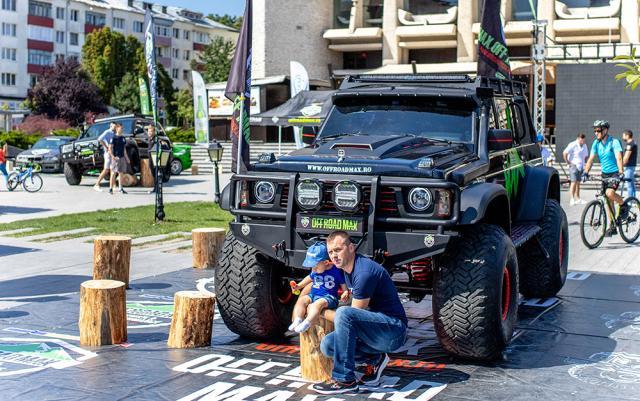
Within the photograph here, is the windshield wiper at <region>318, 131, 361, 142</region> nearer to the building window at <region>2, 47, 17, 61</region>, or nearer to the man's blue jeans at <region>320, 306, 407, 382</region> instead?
the man's blue jeans at <region>320, 306, 407, 382</region>

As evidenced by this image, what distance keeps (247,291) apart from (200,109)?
3898cm

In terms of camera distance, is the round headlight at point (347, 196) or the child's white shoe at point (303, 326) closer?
the child's white shoe at point (303, 326)

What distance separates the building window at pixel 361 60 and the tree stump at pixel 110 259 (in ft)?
161

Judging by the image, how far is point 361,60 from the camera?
195ft

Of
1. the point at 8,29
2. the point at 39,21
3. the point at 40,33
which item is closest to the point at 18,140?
the point at 8,29

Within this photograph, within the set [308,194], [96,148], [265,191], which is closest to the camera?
[308,194]

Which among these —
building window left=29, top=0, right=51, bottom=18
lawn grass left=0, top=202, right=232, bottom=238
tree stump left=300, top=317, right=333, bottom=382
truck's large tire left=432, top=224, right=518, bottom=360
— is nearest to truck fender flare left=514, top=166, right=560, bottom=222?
truck's large tire left=432, top=224, right=518, bottom=360

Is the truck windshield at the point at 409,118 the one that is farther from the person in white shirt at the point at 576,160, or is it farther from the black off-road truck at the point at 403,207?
the person in white shirt at the point at 576,160

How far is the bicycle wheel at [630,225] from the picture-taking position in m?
15.1

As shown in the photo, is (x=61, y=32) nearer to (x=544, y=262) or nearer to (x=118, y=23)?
(x=118, y=23)

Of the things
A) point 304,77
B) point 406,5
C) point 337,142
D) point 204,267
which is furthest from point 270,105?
point 337,142

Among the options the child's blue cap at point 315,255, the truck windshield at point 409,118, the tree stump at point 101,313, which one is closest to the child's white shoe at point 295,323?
the child's blue cap at point 315,255

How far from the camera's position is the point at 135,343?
7.90 meters

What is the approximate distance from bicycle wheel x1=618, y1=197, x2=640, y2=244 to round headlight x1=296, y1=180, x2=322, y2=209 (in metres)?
→ 9.14
